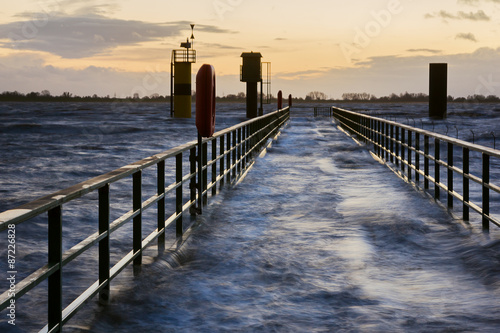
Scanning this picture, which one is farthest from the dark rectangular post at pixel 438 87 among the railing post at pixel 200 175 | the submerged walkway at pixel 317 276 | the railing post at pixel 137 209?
the railing post at pixel 137 209

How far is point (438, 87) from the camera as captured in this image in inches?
3319

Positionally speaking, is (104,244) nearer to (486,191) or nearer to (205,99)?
(205,99)

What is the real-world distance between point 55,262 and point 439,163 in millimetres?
8267

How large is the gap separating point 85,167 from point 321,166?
14.4 meters

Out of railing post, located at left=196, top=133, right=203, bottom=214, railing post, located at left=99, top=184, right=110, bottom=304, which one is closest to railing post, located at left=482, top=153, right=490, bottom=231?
railing post, located at left=196, top=133, right=203, bottom=214

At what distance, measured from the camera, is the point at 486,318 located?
4.88m

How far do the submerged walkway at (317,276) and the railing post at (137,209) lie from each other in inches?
9.6

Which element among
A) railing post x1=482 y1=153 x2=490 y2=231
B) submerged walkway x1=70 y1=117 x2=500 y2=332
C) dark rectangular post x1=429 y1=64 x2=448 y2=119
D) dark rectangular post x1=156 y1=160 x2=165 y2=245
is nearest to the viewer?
submerged walkway x1=70 y1=117 x2=500 y2=332

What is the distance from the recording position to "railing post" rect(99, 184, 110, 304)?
4.94 m

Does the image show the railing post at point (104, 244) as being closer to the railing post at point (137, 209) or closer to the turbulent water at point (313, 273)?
the turbulent water at point (313, 273)

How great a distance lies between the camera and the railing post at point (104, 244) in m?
4.94

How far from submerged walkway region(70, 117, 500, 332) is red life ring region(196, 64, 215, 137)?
1.31 meters

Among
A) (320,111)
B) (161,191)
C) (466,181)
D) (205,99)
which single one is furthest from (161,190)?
(320,111)

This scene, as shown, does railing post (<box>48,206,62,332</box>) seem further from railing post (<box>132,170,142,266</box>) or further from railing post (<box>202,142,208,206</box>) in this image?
railing post (<box>202,142,208,206</box>)
